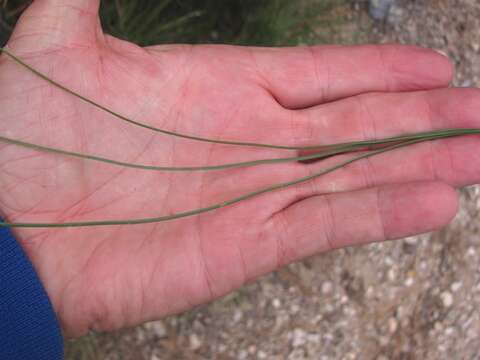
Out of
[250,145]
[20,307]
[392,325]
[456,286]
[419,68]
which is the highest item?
[419,68]

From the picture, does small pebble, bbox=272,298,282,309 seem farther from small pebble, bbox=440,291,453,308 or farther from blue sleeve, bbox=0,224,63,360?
blue sleeve, bbox=0,224,63,360

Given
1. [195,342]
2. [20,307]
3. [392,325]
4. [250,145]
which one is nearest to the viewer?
[20,307]

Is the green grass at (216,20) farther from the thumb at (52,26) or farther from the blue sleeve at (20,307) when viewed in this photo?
the blue sleeve at (20,307)

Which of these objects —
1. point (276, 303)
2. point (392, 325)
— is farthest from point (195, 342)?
point (392, 325)

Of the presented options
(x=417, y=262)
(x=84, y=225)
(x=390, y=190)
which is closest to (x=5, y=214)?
(x=84, y=225)

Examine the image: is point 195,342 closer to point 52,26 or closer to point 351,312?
point 351,312

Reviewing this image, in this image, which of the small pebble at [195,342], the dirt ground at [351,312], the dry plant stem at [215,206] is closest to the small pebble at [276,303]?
the dirt ground at [351,312]

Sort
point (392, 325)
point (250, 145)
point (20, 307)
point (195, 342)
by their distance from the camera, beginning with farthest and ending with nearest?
point (392, 325), point (195, 342), point (250, 145), point (20, 307)

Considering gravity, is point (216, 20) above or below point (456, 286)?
above
